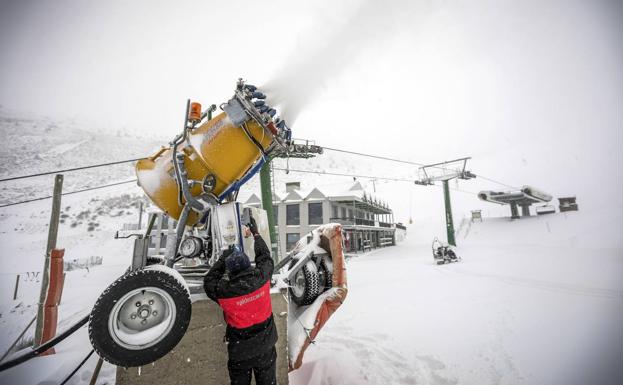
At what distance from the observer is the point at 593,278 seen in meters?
8.37

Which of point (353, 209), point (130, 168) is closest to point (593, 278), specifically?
point (353, 209)

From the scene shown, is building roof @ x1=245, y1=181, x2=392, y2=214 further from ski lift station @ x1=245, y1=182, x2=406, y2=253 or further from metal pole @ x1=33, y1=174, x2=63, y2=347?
metal pole @ x1=33, y1=174, x2=63, y2=347

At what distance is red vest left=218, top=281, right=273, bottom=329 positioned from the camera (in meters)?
2.80

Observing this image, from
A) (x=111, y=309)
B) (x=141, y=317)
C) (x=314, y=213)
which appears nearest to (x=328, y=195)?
(x=314, y=213)

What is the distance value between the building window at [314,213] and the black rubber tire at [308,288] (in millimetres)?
23215

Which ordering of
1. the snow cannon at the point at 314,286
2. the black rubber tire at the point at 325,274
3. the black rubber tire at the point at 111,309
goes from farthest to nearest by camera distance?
1. the black rubber tire at the point at 325,274
2. the snow cannon at the point at 314,286
3. the black rubber tire at the point at 111,309

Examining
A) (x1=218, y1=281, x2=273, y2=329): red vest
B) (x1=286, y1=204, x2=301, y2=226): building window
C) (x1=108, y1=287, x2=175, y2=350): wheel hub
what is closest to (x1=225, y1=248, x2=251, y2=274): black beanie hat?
(x1=218, y1=281, x2=273, y2=329): red vest

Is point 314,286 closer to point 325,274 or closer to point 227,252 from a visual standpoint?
point 325,274

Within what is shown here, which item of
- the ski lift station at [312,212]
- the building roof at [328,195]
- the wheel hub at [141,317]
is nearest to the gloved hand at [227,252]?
the wheel hub at [141,317]

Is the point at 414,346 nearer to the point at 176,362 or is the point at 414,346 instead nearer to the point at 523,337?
the point at 523,337

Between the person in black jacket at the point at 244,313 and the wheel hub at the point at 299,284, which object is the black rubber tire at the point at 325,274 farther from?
the person in black jacket at the point at 244,313

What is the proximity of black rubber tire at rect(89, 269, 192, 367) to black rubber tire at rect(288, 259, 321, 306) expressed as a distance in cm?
204

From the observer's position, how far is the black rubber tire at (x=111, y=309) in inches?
90.4

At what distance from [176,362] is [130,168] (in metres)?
82.7
